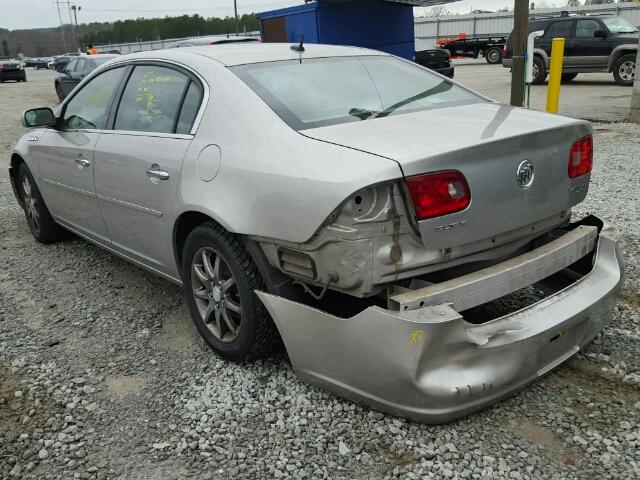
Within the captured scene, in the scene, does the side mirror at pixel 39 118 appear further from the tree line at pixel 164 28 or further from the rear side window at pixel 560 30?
the tree line at pixel 164 28

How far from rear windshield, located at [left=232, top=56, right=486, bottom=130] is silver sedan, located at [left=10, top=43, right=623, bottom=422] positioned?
1 cm

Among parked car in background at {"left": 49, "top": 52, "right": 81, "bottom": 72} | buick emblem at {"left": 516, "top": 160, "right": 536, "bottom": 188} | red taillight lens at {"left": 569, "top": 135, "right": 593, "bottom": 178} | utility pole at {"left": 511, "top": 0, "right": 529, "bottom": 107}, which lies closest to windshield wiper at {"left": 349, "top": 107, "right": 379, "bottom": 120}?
buick emblem at {"left": 516, "top": 160, "right": 536, "bottom": 188}

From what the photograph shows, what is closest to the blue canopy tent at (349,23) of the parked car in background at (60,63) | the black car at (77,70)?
the black car at (77,70)

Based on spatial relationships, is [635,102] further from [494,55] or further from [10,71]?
[10,71]

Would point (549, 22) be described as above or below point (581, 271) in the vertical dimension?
above

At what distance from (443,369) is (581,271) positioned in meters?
1.18

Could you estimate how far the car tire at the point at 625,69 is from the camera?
15.6m

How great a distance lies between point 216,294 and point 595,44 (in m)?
15.9

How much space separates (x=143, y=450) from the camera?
2557mm

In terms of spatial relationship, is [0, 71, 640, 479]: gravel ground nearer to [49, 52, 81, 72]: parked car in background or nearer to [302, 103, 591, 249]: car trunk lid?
[302, 103, 591, 249]: car trunk lid

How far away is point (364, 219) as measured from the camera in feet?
7.68

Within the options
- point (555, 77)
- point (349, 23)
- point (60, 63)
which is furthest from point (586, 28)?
point (60, 63)

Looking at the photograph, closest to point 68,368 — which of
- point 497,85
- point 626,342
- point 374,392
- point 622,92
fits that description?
point 374,392

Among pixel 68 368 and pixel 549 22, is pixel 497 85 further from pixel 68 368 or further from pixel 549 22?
pixel 68 368
